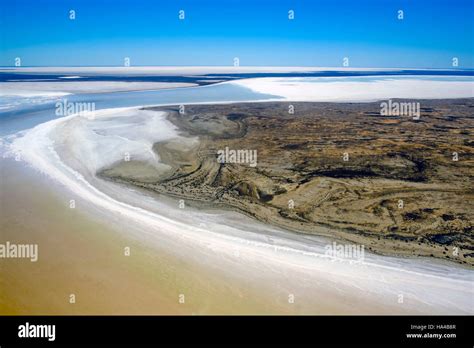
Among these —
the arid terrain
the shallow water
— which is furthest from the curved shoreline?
the arid terrain

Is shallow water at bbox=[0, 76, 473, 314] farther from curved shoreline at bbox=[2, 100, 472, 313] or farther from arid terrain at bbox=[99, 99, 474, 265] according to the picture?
arid terrain at bbox=[99, 99, 474, 265]

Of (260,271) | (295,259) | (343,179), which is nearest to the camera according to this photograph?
(260,271)

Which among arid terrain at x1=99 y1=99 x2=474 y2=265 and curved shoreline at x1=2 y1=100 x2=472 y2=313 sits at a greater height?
arid terrain at x1=99 y1=99 x2=474 y2=265

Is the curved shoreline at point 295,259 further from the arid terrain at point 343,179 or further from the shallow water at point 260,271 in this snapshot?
the arid terrain at point 343,179

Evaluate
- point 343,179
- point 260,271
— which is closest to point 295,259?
point 260,271

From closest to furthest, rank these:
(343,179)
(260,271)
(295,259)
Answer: (260,271) → (295,259) → (343,179)

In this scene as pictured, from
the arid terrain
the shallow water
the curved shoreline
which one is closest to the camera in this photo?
the shallow water

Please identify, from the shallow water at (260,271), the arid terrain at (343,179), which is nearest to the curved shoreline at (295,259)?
the shallow water at (260,271)

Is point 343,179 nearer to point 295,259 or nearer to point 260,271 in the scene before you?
point 295,259
